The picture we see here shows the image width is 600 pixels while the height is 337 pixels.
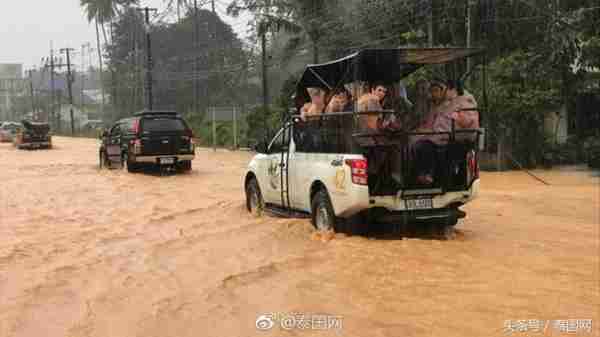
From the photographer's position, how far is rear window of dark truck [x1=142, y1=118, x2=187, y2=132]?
19875mm

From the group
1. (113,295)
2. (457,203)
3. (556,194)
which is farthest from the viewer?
(556,194)

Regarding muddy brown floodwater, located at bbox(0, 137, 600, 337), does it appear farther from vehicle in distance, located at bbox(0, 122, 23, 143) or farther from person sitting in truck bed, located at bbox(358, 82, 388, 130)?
vehicle in distance, located at bbox(0, 122, 23, 143)

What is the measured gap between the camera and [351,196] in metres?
8.52

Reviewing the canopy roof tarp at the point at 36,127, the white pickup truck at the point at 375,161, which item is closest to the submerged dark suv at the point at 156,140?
the white pickup truck at the point at 375,161

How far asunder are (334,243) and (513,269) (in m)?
2.10

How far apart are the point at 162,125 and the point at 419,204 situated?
1246 cm

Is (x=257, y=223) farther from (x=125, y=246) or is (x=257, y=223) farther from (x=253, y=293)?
(x=253, y=293)

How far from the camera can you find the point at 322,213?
30.4ft

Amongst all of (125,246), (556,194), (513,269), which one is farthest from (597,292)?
(556,194)

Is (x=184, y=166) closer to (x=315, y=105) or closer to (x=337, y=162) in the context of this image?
(x=315, y=105)

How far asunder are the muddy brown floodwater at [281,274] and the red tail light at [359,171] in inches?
30.3

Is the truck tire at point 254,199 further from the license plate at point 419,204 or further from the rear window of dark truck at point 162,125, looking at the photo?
the rear window of dark truck at point 162,125

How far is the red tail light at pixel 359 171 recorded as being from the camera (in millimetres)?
8453

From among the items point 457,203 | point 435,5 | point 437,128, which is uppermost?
point 435,5
